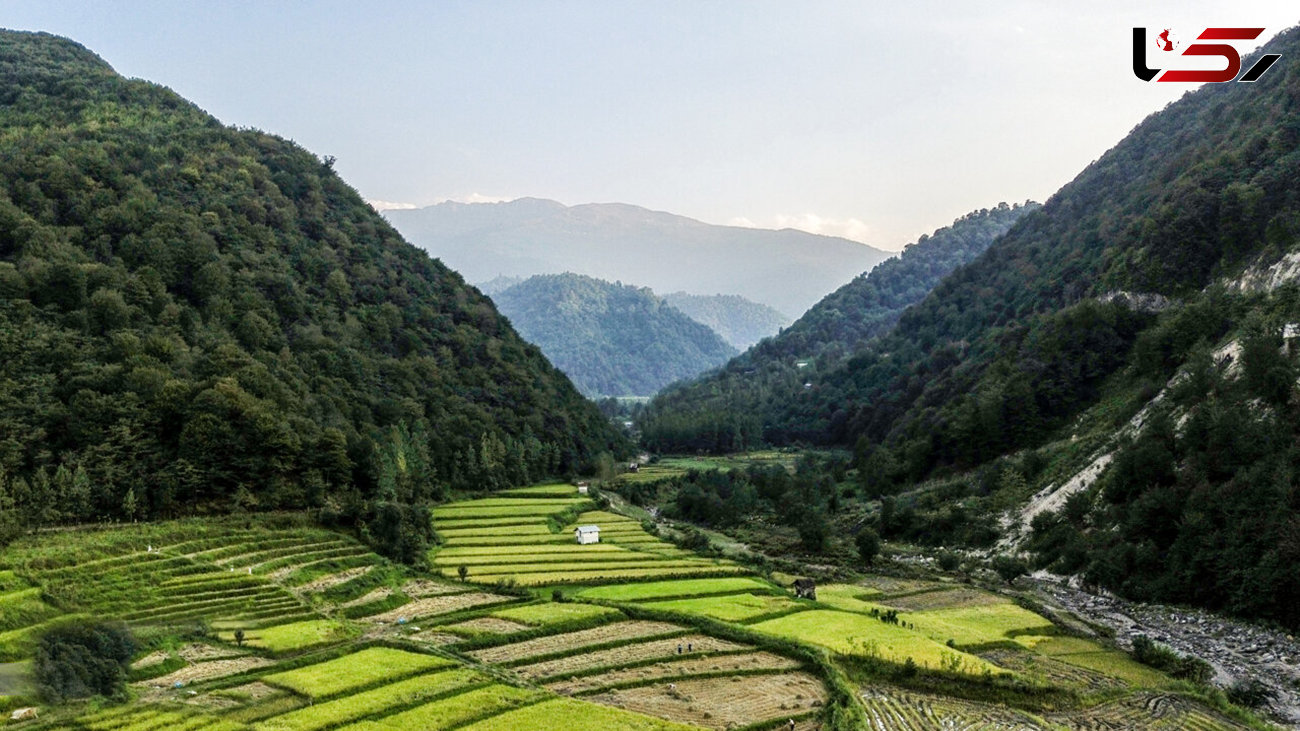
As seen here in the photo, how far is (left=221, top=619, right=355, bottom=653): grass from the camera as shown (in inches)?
1265

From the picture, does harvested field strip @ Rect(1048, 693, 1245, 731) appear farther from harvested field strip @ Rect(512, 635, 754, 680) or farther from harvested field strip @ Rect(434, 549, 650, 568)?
harvested field strip @ Rect(434, 549, 650, 568)

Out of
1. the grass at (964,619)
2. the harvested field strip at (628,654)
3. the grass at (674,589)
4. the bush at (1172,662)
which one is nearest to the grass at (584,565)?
the grass at (674,589)

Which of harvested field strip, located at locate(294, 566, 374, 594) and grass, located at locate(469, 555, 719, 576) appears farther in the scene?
grass, located at locate(469, 555, 719, 576)

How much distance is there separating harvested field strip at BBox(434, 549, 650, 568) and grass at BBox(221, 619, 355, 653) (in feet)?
42.3

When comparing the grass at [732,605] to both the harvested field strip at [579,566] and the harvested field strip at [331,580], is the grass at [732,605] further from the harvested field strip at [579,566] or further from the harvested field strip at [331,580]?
the harvested field strip at [331,580]

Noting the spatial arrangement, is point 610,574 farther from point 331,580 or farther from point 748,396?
point 748,396

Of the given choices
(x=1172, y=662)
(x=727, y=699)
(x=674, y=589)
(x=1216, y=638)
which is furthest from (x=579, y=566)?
(x=1216, y=638)

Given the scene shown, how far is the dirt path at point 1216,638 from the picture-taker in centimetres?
3425

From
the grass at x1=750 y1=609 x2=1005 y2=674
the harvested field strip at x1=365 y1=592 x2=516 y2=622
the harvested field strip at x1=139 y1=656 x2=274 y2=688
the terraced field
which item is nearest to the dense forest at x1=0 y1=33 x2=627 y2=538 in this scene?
the terraced field

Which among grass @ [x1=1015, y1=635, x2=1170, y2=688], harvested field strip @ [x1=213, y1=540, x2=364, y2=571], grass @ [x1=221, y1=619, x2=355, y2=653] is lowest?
grass @ [x1=1015, y1=635, x2=1170, y2=688]

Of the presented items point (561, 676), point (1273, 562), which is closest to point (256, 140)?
point (561, 676)

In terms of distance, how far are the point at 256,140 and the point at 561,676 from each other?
81719mm

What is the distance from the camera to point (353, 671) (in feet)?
95.9

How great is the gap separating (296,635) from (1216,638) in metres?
39.9
